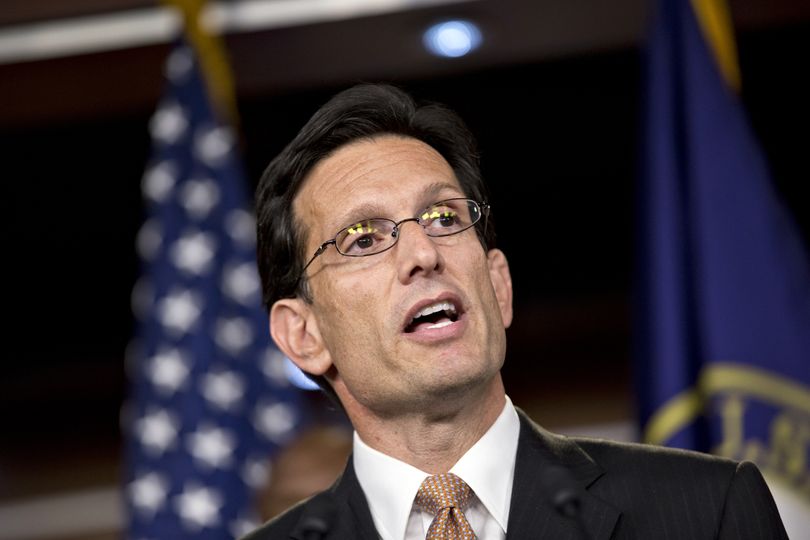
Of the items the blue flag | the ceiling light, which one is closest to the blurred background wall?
the ceiling light

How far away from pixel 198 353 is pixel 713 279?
186 cm

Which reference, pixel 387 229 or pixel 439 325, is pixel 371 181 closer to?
pixel 387 229

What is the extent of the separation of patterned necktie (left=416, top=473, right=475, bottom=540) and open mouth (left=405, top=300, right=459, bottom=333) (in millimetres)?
239

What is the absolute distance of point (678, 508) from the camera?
5.53 ft

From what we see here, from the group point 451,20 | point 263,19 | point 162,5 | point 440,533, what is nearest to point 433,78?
point 451,20

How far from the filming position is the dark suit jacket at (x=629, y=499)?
165cm

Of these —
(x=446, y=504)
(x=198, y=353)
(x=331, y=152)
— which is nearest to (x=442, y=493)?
(x=446, y=504)

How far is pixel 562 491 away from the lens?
1.55 metres

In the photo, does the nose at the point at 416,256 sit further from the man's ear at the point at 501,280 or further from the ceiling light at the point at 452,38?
the ceiling light at the point at 452,38

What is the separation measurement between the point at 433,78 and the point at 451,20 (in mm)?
534

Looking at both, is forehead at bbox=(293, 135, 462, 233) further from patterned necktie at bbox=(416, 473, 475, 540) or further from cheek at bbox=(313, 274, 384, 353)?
patterned necktie at bbox=(416, 473, 475, 540)

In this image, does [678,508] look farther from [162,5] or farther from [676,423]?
[162,5]

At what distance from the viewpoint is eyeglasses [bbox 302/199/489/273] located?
1.90 meters

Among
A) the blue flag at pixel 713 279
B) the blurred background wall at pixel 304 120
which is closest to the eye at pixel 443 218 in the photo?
the blue flag at pixel 713 279
